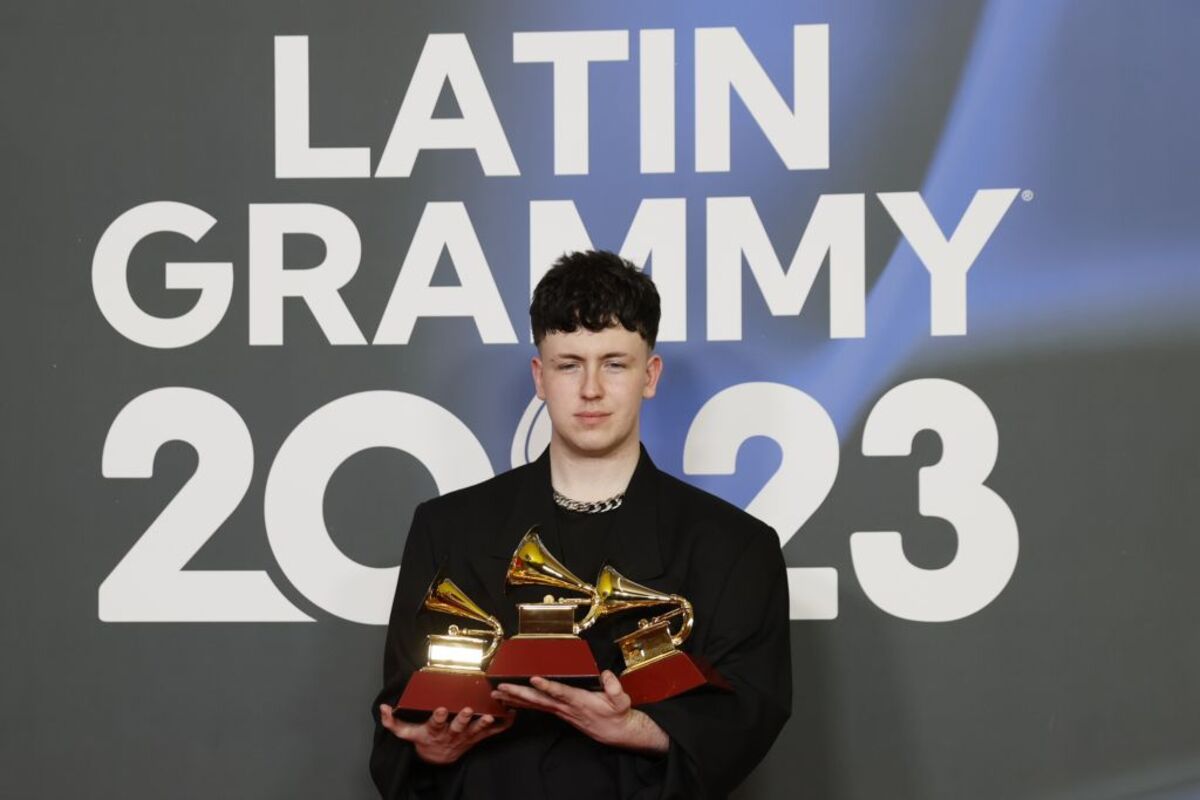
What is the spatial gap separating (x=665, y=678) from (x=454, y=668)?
280 millimetres

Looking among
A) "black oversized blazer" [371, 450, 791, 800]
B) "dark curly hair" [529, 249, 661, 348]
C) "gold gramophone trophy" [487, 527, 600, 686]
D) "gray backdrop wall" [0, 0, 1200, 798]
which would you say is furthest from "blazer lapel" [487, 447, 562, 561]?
"gray backdrop wall" [0, 0, 1200, 798]

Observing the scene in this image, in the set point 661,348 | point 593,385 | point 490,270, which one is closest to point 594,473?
point 593,385

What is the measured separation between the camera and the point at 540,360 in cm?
219

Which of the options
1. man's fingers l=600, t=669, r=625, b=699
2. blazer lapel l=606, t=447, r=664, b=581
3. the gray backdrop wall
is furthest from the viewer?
the gray backdrop wall

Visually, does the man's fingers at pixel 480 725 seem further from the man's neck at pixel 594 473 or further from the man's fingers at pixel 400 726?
the man's neck at pixel 594 473

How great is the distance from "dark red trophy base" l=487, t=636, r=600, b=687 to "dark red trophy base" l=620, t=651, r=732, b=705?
0.07 meters

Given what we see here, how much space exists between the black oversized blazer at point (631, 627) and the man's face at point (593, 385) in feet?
0.32

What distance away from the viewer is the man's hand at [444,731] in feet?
6.39

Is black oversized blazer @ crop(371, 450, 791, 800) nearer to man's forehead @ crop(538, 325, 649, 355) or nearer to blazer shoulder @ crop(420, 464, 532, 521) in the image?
blazer shoulder @ crop(420, 464, 532, 521)

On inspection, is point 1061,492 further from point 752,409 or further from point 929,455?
point 752,409

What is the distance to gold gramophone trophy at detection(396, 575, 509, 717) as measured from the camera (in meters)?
1.93

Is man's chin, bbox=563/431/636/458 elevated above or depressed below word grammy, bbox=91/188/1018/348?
below

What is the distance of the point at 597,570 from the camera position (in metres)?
2.09

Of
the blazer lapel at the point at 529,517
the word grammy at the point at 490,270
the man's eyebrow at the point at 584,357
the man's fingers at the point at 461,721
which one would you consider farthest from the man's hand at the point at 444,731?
the word grammy at the point at 490,270
